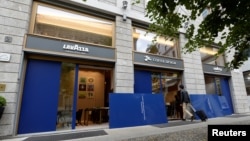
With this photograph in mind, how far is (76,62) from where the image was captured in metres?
7.06

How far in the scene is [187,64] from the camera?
970 centimetres

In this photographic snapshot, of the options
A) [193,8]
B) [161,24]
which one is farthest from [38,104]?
[193,8]

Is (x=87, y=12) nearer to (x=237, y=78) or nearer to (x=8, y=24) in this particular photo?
(x=8, y=24)

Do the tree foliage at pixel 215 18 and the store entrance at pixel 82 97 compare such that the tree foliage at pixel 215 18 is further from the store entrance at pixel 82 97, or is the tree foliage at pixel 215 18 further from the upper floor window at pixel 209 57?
the upper floor window at pixel 209 57

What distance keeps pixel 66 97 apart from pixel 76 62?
1536 millimetres

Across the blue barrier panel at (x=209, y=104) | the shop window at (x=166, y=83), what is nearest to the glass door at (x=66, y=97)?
the shop window at (x=166, y=83)

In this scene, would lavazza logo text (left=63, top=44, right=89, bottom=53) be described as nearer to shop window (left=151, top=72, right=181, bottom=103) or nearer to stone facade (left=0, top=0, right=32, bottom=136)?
stone facade (left=0, top=0, right=32, bottom=136)

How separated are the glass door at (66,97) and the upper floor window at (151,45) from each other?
142 inches

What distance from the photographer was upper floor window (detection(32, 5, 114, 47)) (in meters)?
6.85

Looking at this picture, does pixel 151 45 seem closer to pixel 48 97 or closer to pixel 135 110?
pixel 135 110

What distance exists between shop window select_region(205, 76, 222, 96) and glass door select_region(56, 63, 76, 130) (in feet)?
27.9

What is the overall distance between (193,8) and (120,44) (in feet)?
14.0

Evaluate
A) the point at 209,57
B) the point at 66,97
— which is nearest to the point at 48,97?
the point at 66,97

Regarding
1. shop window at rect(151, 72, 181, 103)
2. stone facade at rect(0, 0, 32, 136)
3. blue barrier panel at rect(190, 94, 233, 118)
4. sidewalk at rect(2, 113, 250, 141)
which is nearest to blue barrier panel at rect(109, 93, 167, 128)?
sidewalk at rect(2, 113, 250, 141)
